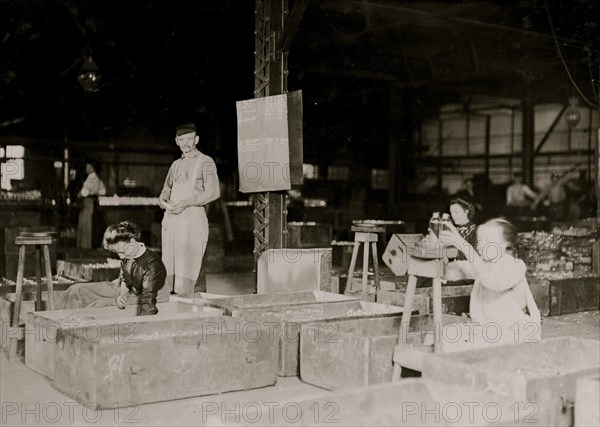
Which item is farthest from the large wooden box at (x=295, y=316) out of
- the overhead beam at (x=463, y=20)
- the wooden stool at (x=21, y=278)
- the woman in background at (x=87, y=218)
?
the woman in background at (x=87, y=218)

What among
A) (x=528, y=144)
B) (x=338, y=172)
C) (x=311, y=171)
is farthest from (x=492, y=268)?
(x=338, y=172)

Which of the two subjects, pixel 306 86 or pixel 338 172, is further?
pixel 338 172

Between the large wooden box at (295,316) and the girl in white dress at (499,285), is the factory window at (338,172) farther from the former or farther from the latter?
the girl in white dress at (499,285)

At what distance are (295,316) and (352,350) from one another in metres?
1.31

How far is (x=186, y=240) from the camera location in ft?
25.1

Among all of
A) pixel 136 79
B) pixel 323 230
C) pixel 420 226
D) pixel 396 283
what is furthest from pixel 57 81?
pixel 396 283

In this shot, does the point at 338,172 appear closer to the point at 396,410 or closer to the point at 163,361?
the point at 163,361

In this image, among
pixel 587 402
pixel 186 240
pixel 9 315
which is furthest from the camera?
pixel 186 240

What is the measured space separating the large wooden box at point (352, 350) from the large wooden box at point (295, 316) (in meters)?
0.10

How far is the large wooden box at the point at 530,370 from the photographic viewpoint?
3857mm

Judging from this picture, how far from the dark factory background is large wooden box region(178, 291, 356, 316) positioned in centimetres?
692

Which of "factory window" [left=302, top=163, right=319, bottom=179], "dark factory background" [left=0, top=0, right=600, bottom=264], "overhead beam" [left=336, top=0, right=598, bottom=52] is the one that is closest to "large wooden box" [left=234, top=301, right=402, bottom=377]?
"dark factory background" [left=0, top=0, right=600, bottom=264]

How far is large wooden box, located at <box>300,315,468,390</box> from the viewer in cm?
528

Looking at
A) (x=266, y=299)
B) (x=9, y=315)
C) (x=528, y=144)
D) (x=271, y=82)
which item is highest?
(x=528, y=144)
